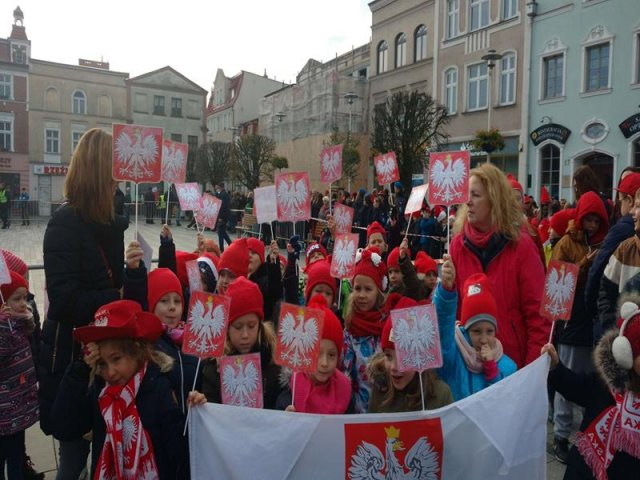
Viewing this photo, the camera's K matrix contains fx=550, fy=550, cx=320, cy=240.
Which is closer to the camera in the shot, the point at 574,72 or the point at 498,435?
the point at 498,435

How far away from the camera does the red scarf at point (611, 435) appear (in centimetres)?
229

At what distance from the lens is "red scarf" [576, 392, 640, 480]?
229cm

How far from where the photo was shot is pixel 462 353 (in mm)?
2900

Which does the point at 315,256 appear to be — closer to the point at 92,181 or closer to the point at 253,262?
the point at 253,262

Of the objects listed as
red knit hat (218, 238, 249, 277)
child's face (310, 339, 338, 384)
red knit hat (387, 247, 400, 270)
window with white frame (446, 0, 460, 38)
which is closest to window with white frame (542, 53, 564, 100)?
window with white frame (446, 0, 460, 38)

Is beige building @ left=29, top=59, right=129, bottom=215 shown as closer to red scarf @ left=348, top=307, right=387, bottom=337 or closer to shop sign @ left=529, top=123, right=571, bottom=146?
shop sign @ left=529, top=123, right=571, bottom=146

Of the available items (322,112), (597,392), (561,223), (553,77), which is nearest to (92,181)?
(597,392)

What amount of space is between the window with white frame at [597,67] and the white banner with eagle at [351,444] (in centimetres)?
Result: 1946

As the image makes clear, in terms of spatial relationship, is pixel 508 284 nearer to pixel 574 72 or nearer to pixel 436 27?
pixel 574 72

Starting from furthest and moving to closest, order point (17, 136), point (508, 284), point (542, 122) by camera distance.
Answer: point (17, 136), point (542, 122), point (508, 284)

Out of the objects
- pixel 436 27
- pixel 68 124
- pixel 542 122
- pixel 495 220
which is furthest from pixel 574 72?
pixel 68 124

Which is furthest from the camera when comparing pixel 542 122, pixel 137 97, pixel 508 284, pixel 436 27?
pixel 137 97

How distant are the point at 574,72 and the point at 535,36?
2.69m

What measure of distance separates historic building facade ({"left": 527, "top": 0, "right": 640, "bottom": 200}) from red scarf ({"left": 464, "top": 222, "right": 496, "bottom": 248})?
1730 centimetres
